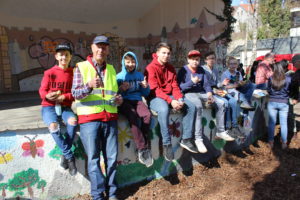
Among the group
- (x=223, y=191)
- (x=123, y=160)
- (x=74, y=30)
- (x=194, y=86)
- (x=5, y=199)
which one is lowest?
(x=223, y=191)

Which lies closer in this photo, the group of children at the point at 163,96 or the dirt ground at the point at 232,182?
the group of children at the point at 163,96

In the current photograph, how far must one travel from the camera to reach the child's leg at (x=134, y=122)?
3.12m

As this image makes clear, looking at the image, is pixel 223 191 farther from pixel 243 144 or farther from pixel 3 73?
pixel 3 73

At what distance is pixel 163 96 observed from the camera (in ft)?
11.2

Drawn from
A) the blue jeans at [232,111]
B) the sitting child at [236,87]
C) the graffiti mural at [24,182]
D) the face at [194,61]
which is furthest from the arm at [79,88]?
the sitting child at [236,87]

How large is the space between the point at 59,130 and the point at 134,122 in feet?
3.12

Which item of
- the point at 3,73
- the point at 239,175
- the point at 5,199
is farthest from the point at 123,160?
the point at 3,73

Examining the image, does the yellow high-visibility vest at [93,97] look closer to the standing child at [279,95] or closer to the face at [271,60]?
the standing child at [279,95]

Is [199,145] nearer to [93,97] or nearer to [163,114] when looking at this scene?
[163,114]

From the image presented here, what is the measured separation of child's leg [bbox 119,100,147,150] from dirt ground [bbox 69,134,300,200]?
0.79 m

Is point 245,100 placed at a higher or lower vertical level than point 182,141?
higher

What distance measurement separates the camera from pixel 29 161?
9.52 feet

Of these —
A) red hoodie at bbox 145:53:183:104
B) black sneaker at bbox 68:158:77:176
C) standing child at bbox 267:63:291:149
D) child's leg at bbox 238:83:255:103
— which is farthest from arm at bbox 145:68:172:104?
standing child at bbox 267:63:291:149

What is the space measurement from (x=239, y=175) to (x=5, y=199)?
3.50 metres
